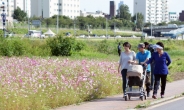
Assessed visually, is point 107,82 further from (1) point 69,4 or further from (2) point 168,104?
(1) point 69,4

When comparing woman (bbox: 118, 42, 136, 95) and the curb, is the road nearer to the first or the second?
the curb

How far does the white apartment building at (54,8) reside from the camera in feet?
564

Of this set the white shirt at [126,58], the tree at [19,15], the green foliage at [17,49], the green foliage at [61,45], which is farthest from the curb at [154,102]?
the tree at [19,15]

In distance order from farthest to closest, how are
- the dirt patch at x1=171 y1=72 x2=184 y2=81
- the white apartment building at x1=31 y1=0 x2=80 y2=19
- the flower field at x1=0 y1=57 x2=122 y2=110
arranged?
the white apartment building at x1=31 y1=0 x2=80 y2=19
the dirt patch at x1=171 y1=72 x2=184 y2=81
the flower field at x1=0 y1=57 x2=122 y2=110

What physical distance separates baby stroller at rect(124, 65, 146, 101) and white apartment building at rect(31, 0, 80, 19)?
497ft

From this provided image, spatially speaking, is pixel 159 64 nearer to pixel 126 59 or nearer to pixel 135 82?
pixel 135 82

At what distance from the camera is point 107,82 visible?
17219mm

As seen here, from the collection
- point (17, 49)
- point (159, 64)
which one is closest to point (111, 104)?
point (159, 64)

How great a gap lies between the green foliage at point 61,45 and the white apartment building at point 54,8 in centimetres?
12426

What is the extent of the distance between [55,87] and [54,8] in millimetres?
163880

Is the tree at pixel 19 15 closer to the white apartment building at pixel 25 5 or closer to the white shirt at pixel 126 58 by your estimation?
the white apartment building at pixel 25 5

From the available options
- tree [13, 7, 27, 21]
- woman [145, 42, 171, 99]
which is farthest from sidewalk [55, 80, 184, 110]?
tree [13, 7, 27, 21]

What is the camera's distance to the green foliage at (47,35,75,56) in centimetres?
4178

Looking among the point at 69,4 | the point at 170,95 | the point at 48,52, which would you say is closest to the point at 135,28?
the point at 69,4
